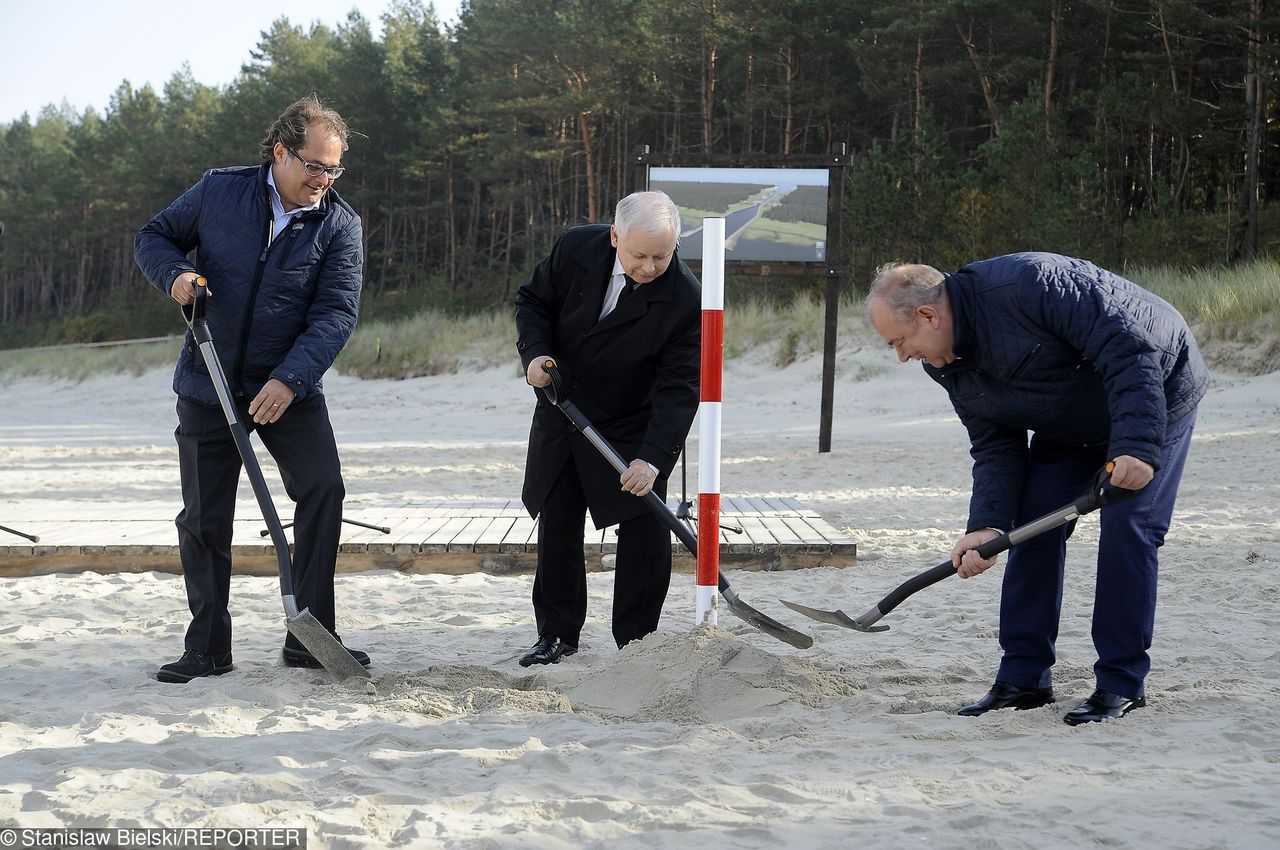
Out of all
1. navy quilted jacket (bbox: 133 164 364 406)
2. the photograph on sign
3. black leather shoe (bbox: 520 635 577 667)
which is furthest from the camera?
the photograph on sign

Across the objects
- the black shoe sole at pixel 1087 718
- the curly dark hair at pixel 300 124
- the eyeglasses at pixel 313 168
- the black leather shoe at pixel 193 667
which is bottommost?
the black leather shoe at pixel 193 667

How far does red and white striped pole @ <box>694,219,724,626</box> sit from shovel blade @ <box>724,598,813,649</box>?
0.86 feet

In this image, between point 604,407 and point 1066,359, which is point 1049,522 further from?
point 604,407

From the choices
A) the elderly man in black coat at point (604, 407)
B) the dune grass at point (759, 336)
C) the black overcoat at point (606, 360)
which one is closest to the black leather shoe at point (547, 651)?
the elderly man in black coat at point (604, 407)

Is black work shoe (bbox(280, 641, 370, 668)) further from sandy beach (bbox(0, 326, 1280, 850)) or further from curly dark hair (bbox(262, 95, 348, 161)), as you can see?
curly dark hair (bbox(262, 95, 348, 161))

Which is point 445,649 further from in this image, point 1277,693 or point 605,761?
point 1277,693

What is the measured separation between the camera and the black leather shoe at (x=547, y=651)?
4.39m

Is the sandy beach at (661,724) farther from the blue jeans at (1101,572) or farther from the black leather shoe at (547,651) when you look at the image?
the blue jeans at (1101,572)

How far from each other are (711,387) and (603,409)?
2.08 ft

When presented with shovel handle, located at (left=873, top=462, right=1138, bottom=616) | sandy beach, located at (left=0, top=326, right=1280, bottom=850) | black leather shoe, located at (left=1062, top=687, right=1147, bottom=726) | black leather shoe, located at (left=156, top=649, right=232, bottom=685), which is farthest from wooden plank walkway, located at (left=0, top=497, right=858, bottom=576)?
black leather shoe, located at (left=1062, top=687, right=1147, bottom=726)

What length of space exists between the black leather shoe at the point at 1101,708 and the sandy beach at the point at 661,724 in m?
0.05

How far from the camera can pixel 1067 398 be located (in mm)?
3441

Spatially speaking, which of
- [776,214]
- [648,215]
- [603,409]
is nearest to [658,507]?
[603,409]

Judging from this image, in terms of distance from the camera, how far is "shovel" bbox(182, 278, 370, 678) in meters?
3.92
